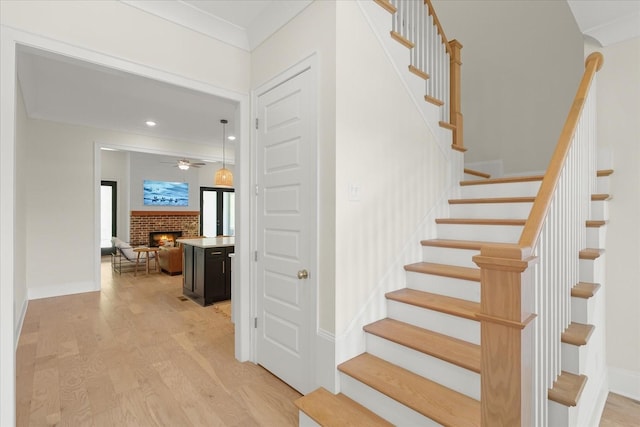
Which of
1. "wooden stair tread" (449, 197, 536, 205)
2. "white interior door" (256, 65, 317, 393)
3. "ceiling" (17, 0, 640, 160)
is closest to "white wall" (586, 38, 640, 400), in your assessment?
"ceiling" (17, 0, 640, 160)

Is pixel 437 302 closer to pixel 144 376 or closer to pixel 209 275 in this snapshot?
pixel 144 376

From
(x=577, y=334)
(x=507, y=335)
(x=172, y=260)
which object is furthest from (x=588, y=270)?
(x=172, y=260)

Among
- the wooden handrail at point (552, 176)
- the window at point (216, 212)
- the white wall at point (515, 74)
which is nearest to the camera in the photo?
the wooden handrail at point (552, 176)

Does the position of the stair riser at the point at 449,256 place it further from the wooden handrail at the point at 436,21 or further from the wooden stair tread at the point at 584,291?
the wooden handrail at the point at 436,21

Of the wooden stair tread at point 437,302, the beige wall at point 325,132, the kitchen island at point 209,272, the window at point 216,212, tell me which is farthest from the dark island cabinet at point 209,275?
the window at point 216,212

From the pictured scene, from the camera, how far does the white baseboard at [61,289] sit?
15.6ft

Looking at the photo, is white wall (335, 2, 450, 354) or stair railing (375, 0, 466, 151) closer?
white wall (335, 2, 450, 354)

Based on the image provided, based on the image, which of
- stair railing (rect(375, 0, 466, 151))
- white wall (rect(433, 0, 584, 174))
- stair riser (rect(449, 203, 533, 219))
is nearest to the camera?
stair riser (rect(449, 203, 533, 219))

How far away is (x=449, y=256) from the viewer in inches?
98.0

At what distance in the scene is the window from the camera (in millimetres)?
10320

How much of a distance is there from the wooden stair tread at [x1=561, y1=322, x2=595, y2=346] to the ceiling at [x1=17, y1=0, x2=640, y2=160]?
7.12ft

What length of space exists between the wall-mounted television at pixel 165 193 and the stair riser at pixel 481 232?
8771 mm

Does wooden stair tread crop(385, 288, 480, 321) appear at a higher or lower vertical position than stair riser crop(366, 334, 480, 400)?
higher

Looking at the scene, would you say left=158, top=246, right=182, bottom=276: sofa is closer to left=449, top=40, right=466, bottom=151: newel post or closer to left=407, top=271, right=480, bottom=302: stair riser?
left=407, top=271, right=480, bottom=302: stair riser
